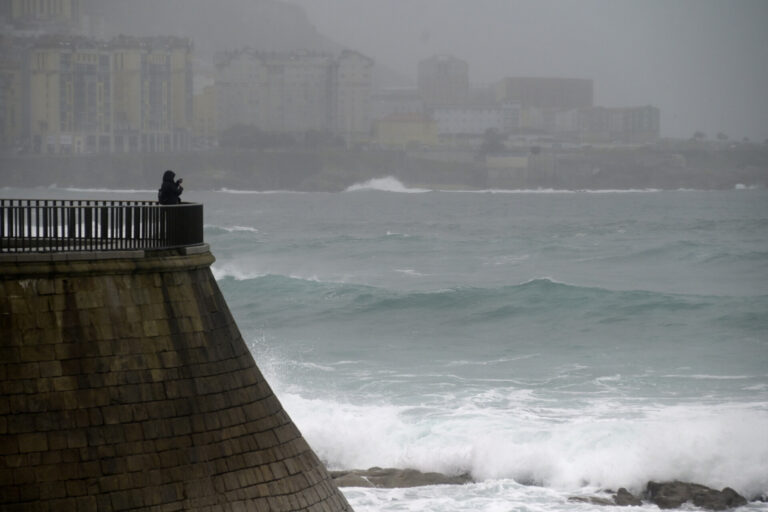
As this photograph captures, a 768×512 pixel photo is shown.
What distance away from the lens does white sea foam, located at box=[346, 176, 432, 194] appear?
186 metres

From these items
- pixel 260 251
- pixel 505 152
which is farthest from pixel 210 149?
pixel 260 251

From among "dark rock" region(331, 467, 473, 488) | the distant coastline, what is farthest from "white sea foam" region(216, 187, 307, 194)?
"dark rock" region(331, 467, 473, 488)

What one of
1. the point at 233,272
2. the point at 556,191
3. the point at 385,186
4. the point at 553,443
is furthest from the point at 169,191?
the point at 556,191

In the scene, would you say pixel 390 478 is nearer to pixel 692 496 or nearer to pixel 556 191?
pixel 692 496

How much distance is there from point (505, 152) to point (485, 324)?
15812 centimetres

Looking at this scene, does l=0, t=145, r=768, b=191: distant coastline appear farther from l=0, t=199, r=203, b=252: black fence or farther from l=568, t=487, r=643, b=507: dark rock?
l=0, t=199, r=203, b=252: black fence

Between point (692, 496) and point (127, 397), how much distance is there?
1081 centimetres

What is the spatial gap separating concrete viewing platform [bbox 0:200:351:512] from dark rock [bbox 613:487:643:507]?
901 cm

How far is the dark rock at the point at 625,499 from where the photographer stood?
668 inches

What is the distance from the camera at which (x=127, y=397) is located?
26.2 feet

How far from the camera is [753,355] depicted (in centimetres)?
3058

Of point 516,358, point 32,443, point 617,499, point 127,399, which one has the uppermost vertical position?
point 127,399

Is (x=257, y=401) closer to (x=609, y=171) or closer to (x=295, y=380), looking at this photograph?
(x=295, y=380)

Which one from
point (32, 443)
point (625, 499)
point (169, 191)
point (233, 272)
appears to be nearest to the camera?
point (32, 443)
